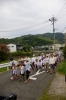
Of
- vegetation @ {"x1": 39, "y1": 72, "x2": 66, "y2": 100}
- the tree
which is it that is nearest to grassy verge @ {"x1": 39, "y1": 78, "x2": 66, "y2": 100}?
vegetation @ {"x1": 39, "y1": 72, "x2": 66, "y2": 100}

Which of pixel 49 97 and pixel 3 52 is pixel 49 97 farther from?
pixel 3 52

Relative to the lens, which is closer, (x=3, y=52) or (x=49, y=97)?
(x=49, y=97)

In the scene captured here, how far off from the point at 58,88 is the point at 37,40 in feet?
435

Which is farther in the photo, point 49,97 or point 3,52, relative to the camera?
point 3,52

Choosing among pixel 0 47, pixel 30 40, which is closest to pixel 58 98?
pixel 0 47

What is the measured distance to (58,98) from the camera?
363 inches

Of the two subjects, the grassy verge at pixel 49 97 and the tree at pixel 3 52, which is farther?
the tree at pixel 3 52

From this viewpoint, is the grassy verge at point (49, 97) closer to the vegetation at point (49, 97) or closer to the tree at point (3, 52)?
the vegetation at point (49, 97)

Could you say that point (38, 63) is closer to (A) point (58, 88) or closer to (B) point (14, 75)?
(B) point (14, 75)

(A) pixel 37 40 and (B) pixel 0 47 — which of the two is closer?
(B) pixel 0 47

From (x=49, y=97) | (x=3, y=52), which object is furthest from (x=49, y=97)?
(x=3, y=52)

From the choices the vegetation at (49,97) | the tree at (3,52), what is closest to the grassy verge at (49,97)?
the vegetation at (49,97)

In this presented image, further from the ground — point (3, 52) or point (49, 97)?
point (3, 52)

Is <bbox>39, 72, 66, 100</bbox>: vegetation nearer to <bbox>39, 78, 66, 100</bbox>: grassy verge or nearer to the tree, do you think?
<bbox>39, 78, 66, 100</bbox>: grassy verge
